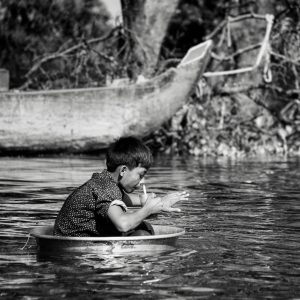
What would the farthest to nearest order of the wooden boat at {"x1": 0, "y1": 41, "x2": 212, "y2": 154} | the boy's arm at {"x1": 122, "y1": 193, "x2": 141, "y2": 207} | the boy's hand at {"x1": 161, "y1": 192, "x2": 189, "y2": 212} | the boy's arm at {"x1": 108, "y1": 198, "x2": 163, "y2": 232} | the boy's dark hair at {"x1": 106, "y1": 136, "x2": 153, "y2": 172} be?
1. the wooden boat at {"x1": 0, "y1": 41, "x2": 212, "y2": 154}
2. the boy's arm at {"x1": 122, "y1": 193, "x2": 141, "y2": 207}
3. the boy's dark hair at {"x1": 106, "y1": 136, "x2": 153, "y2": 172}
4. the boy's hand at {"x1": 161, "y1": 192, "x2": 189, "y2": 212}
5. the boy's arm at {"x1": 108, "y1": 198, "x2": 163, "y2": 232}

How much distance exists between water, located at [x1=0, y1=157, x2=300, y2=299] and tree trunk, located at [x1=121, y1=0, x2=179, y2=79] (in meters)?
6.30

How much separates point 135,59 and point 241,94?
2.59m

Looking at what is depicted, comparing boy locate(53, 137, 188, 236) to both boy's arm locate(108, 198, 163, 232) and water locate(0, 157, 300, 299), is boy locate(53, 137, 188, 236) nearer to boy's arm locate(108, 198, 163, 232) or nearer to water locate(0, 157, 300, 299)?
boy's arm locate(108, 198, 163, 232)

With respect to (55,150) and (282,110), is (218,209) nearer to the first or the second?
(55,150)

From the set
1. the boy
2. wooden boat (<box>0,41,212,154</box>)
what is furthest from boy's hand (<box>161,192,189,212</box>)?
wooden boat (<box>0,41,212,154</box>)

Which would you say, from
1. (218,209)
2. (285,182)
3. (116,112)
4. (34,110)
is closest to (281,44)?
(116,112)

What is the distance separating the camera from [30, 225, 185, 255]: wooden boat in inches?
247

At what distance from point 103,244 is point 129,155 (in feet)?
2.40

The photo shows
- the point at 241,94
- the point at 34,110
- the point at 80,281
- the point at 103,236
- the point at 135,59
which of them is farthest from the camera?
the point at 241,94

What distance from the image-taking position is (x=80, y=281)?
219 inches

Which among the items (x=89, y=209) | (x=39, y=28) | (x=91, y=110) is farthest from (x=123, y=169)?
(x=39, y=28)

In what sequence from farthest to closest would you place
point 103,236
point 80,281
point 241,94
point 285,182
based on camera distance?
point 241,94, point 285,182, point 103,236, point 80,281

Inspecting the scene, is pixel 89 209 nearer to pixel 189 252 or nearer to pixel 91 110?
pixel 189 252

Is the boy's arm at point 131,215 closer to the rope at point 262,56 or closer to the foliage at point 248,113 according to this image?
the rope at point 262,56
